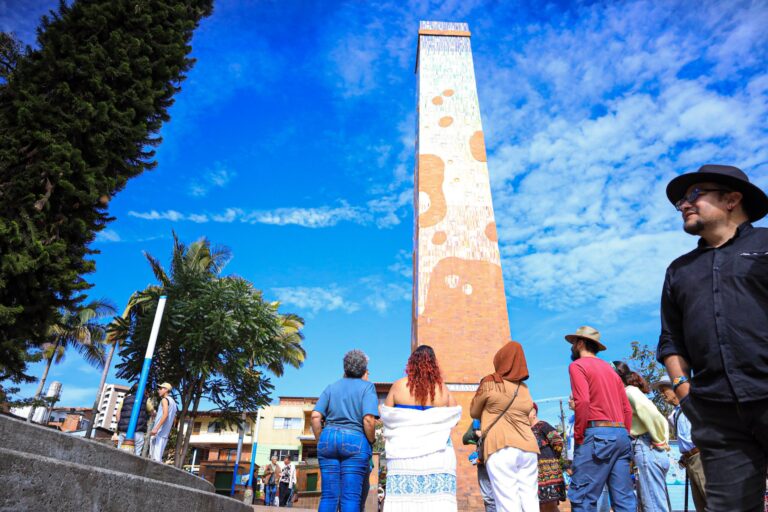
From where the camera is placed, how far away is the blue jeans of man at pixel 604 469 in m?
3.42

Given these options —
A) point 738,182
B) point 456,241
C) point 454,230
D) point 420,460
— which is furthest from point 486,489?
point 454,230

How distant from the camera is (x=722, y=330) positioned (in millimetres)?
1789

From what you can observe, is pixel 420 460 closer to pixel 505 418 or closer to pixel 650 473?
pixel 505 418

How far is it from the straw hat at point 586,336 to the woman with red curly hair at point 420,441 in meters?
1.33

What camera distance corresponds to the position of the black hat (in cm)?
197

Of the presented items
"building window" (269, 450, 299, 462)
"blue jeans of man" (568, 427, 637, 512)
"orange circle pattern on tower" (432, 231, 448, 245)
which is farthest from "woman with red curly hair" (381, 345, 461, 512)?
"building window" (269, 450, 299, 462)

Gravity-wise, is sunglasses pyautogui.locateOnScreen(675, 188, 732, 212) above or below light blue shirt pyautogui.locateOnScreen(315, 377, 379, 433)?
above

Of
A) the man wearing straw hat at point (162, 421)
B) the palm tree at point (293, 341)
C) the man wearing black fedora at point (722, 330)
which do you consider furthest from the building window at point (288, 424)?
the man wearing black fedora at point (722, 330)

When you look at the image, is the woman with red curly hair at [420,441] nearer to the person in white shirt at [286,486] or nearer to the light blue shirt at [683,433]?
the light blue shirt at [683,433]

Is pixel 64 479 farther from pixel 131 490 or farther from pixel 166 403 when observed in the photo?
pixel 166 403

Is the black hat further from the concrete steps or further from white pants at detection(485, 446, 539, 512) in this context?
the concrete steps

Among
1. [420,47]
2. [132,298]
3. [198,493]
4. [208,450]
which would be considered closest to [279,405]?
[208,450]

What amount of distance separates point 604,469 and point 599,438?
0.22 metres

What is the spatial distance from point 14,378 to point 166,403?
2599 millimetres
